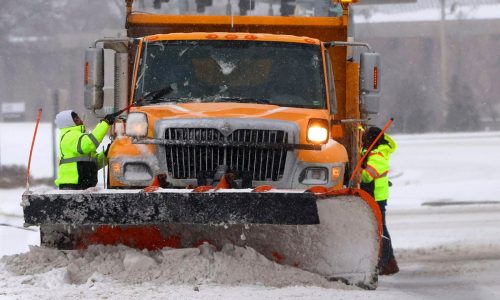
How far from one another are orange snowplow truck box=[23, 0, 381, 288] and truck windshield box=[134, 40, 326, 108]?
13 mm

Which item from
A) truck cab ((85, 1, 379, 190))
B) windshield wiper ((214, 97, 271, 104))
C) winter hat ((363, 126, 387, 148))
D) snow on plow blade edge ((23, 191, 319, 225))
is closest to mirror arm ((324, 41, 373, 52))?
truck cab ((85, 1, 379, 190))

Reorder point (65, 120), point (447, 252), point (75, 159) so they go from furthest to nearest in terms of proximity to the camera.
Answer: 1. point (447, 252)
2. point (65, 120)
3. point (75, 159)

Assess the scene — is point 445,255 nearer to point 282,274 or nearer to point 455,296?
point 455,296

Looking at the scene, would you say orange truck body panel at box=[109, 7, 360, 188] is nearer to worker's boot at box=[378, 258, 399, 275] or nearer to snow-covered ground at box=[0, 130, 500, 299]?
worker's boot at box=[378, 258, 399, 275]

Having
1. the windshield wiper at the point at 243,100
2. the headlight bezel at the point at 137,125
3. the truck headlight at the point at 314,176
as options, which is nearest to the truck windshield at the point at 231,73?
the windshield wiper at the point at 243,100

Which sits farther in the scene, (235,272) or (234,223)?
(235,272)

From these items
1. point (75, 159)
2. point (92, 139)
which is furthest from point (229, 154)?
point (75, 159)

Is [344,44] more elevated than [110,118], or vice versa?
Result: [344,44]

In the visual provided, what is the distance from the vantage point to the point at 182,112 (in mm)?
9531

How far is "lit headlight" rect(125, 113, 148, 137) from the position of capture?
945 centimetres

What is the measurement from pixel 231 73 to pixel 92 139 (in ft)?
4.80

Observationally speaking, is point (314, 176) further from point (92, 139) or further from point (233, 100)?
point (92, 139)

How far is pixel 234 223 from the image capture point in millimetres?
8156

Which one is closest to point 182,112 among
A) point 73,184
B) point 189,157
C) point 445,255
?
point 189,157
